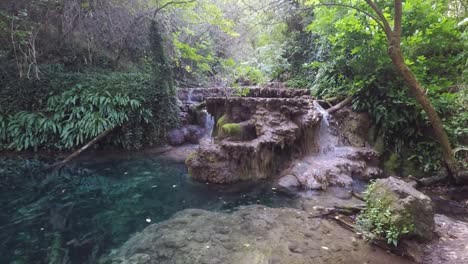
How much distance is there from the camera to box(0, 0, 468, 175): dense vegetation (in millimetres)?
6609

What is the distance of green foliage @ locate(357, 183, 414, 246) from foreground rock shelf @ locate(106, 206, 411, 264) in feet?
0.69

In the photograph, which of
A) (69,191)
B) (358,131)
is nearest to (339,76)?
(358,131)

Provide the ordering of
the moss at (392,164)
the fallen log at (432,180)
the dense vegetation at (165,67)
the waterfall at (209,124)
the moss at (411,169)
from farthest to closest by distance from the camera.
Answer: the waterfall at (209,124) < the moss at (392,164) < the dense vegetation at (165,67) < the moss at (411,169) < the fallen log at (432,180)

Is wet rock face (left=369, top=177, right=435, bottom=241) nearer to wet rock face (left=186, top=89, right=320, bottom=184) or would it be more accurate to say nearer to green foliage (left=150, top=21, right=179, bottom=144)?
wet rock face (left=186, top=89, right=320, bottom=184)

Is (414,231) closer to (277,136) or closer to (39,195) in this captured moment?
(277,136)

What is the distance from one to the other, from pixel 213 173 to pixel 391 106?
511 cm

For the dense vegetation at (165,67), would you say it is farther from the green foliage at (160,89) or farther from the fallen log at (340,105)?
the fallen log at (340,105)

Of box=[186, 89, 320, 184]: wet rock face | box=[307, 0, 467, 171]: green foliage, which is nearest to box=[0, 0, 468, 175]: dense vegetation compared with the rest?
box=[307, 0, 467, 171]: green foliage

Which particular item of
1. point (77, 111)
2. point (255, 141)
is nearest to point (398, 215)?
point (255, 141)

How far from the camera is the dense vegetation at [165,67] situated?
6.61 m

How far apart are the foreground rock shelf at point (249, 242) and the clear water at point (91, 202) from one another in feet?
1.63

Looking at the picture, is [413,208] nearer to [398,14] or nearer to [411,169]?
[398,14]

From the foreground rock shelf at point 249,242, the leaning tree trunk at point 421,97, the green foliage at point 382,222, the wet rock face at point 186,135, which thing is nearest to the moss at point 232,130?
the foreground rock shelf at point 249,242

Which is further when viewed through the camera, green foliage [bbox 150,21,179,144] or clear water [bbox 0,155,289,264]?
green foliage [bbox 150,21,179,144]
